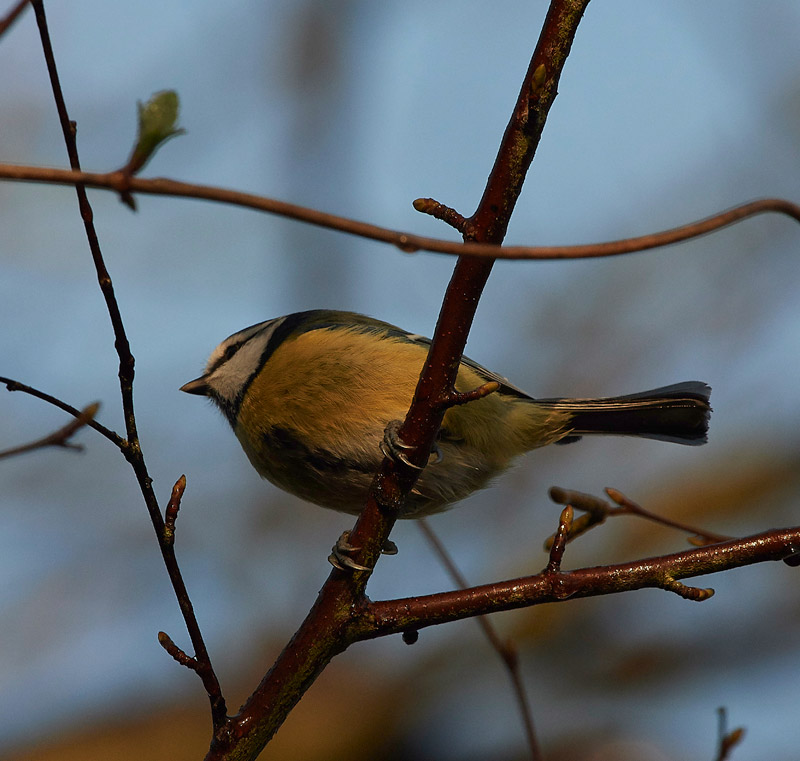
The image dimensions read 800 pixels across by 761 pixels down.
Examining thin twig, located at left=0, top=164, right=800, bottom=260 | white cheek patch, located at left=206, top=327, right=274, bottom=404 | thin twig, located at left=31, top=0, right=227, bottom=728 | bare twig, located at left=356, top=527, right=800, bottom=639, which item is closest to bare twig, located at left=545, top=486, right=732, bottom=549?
bare twig, located at left=356, top=527, right=800, bottom=639

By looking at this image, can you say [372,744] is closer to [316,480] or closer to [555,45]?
[316,480]

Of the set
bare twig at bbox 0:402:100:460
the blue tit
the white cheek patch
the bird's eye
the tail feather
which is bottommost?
bare twig at bbox 0:402:100:460

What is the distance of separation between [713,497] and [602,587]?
400cm

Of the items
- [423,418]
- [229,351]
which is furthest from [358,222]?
[229,351]

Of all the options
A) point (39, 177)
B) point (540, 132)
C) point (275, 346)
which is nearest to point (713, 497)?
point (275, 346)

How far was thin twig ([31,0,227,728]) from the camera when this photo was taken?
1464mm

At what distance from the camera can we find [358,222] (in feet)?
3.90

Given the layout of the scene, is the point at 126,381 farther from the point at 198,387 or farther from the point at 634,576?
the point at 198,387

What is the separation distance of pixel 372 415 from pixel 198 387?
118cm

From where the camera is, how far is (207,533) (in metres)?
5.86

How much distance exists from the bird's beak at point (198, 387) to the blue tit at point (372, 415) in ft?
0.96

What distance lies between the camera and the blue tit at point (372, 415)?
111 inches

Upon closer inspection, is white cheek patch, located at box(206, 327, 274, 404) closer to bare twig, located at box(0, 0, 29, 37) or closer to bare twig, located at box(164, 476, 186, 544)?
bare twig, located at box(164, 476, 186, 544)

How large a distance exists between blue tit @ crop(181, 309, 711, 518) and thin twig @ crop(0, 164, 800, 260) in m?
1.53
